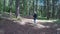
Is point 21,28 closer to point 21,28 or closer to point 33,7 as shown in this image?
point 21,28

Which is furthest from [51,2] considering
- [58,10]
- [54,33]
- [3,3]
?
[54,33]

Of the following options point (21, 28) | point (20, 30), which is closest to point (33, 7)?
point (21, 28)

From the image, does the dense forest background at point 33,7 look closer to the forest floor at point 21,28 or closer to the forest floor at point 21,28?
the forest floor at point 21,28

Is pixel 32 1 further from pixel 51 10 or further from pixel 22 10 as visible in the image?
pixel 51 10

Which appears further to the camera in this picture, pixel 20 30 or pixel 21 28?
pixel 21 28

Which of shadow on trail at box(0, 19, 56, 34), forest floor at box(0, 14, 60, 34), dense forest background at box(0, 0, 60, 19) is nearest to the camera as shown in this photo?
shadow on trail at box(0, 19, 56, 34)

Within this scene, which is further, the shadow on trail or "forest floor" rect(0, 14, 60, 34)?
"forest floor" rect(0, 14, 60, 34)

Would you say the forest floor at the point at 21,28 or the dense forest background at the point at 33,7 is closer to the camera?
the forest floor at the point at 21,28

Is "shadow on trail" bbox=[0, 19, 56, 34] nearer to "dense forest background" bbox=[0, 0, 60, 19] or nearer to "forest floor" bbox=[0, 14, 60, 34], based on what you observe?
"forest floor" bbox=[0, 14, 60, 34]

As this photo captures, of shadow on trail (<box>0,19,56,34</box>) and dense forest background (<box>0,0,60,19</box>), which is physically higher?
dense forest background (<box>0,0,60,19</box>)

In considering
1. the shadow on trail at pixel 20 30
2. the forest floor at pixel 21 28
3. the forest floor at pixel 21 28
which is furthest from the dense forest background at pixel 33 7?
the shadow on trail at pixel 20 30

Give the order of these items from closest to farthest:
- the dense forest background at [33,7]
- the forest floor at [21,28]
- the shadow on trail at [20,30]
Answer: the shadow on trail at [20,30] → the forest floor at [21,28] → the dense forest background at [33,7]

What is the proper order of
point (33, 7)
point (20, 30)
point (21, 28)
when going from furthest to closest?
point (33, 7), point (21, 28), point (20, 30)

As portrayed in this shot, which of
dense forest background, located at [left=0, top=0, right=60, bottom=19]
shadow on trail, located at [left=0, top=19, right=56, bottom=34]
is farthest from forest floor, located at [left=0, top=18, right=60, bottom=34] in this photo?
dense forest background, located at [left=0, top=0, right=60, bottom=19]
